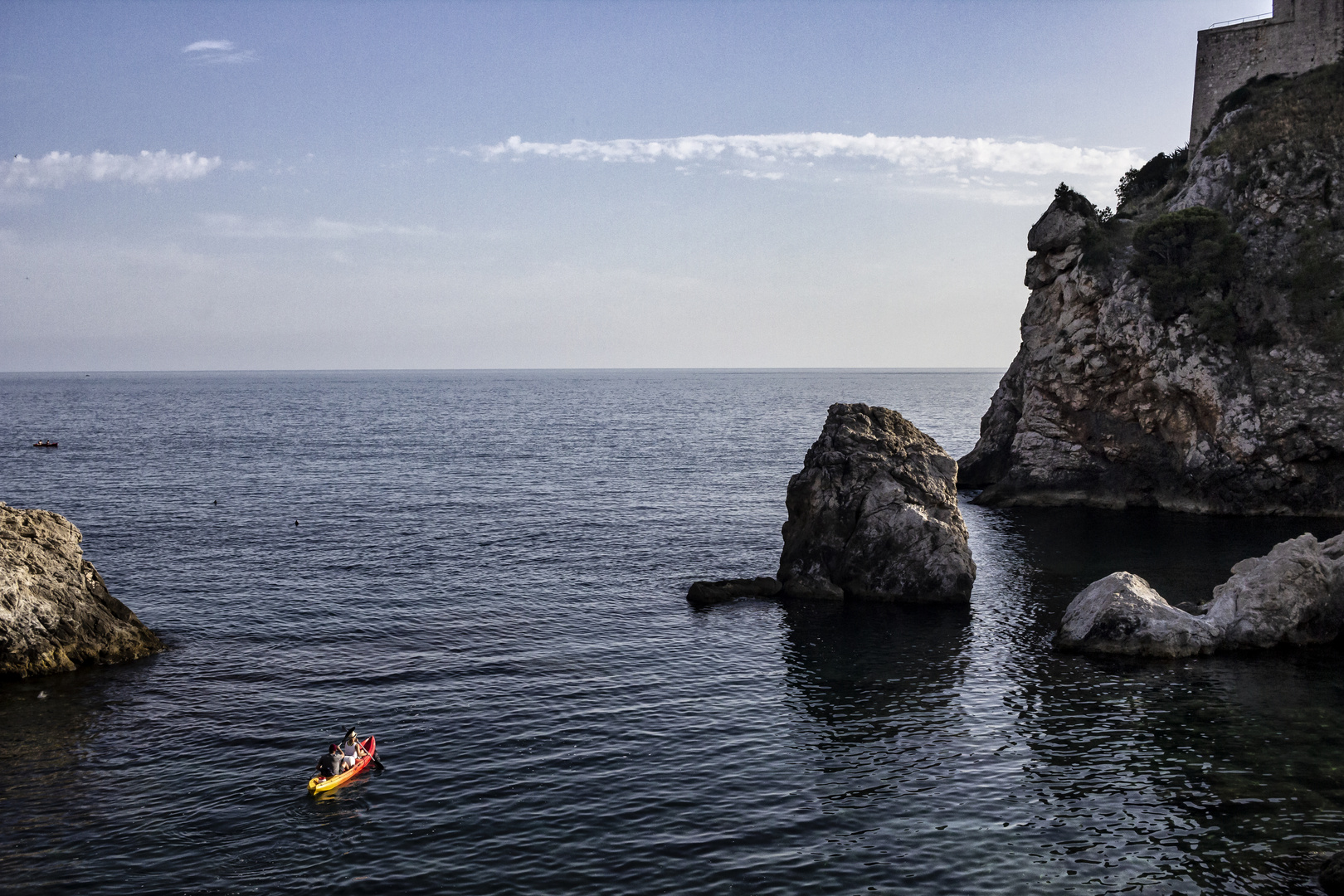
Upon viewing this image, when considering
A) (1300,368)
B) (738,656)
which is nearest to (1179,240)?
(1300,368)

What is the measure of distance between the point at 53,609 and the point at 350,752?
1827 cm

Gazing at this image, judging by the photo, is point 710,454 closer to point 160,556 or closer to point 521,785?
point 160,556

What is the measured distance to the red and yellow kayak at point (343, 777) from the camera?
89.2 ft

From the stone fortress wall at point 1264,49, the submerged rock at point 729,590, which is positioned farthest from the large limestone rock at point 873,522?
the stone fortress wall at point 1264,49

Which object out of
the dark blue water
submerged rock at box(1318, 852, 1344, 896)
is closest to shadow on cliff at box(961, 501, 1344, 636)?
the dark blue water

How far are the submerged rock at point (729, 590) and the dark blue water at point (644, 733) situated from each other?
176 centimetres

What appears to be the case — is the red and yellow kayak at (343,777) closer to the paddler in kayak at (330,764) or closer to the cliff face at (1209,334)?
the paddler in kayak at (330,764)

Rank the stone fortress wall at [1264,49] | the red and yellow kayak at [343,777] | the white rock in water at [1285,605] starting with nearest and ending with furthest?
the red and yellow kayak at [343,777]
the white rock in water at [1285,605]
the stone fortress wall at [1264,49]

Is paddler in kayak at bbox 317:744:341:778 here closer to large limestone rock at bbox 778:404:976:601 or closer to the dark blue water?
the dark blue water

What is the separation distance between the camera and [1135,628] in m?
39.4

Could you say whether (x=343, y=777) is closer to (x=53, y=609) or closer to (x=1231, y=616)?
(x=53, y=609)

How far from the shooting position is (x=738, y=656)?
40281 mm

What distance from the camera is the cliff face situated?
6606 cm

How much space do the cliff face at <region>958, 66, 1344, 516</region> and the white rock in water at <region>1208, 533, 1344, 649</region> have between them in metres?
28.2
